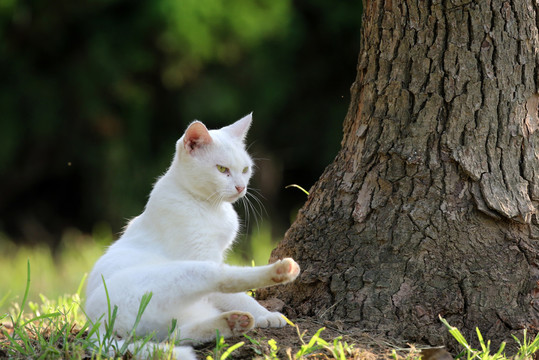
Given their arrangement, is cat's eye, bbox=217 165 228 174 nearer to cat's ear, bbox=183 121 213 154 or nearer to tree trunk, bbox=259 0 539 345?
cat's ear, bbox=183 121 213 154

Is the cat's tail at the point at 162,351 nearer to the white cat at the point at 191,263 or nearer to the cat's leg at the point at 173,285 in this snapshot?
the white cat at the point at 191,263

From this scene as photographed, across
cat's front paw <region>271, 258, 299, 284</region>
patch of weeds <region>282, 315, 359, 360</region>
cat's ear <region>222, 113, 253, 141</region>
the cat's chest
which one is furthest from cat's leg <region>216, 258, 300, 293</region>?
cat's ear <region>222, 113, 253, 141</region>

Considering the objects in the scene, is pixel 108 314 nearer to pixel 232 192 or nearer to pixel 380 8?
pixel 232 192

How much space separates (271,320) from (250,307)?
13 cm

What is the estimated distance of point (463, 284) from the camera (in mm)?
2357

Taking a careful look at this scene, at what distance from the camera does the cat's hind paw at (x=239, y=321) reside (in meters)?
2.16

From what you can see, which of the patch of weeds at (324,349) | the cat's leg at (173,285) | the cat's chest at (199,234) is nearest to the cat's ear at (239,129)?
the cat's chest at (199,234)

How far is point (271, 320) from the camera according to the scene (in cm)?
236

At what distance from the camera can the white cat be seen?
6.99 ft

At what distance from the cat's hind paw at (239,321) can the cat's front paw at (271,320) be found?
17cm

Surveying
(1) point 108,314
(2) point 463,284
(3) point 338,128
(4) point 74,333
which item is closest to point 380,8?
(2) point 463,284

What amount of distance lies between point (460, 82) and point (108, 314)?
158 cm

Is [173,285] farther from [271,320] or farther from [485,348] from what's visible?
[485,348]

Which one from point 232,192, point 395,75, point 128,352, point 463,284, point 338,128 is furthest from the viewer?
point 338,128
